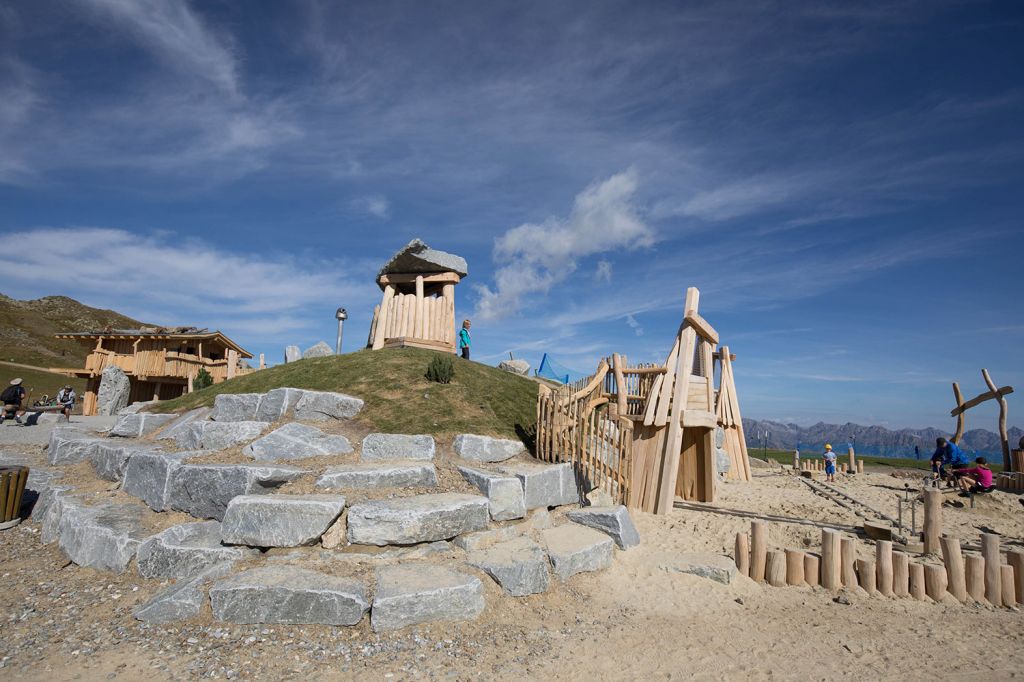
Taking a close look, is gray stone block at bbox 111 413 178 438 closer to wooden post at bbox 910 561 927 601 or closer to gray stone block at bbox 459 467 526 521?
gray stone block at bbox 459 467 526 521

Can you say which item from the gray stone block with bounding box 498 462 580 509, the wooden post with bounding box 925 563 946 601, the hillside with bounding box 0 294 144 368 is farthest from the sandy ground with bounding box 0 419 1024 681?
the hillside with bounding box 0 294 144 368

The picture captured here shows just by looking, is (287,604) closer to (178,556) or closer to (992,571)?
(178,556)

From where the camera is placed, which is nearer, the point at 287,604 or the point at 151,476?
the point at 287,604

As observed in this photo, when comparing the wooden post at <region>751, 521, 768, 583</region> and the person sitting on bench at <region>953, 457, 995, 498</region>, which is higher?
the person sitting on bench at <region>953, 457, 995, 498</region>

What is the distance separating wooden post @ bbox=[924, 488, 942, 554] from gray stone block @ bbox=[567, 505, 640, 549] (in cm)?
473

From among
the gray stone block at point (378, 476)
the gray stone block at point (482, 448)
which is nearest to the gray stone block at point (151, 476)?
the gray stone block at point (378, 476)

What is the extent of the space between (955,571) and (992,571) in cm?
47

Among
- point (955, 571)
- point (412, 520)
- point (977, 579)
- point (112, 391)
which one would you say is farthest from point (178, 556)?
point (112, 391)

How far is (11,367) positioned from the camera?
143 feet

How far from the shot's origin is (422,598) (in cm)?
582

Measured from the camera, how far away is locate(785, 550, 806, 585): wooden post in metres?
7.48

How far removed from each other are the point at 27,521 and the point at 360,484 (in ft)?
21.0

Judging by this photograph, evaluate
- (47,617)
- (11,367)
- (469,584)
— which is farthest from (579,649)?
(11,367)

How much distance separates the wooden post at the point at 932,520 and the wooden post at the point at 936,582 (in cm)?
152
